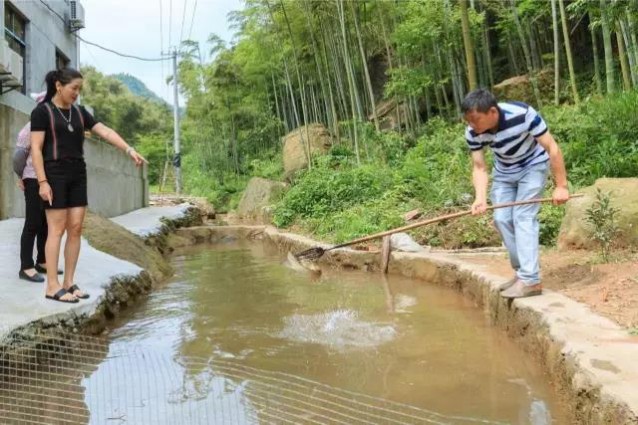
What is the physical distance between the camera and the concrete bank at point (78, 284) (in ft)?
9.20

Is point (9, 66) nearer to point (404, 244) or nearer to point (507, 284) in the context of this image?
point (404, 244)

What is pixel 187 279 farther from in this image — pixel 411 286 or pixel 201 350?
pixel 201 350

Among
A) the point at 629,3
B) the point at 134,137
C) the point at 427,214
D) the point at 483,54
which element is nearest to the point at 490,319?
the point at 427,214

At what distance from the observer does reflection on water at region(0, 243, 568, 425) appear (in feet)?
6.91

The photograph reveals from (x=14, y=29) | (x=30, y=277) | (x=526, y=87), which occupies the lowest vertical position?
(x=30, y=277)

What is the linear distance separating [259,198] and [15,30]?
6.37 m

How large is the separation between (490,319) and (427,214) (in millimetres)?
3248

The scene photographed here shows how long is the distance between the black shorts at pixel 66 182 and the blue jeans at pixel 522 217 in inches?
101

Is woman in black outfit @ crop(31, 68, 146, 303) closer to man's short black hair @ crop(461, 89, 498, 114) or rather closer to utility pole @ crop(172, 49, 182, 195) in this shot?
man's short black hair @ crop(461, 89, 498, 114)

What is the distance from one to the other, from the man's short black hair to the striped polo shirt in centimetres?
14

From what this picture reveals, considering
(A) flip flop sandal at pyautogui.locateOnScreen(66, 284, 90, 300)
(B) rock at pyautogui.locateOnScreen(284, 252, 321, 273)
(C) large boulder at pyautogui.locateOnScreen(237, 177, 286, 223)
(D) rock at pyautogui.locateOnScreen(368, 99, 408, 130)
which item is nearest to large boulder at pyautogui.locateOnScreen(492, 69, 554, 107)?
(D) rock at pyautogui.locateOnScreen(368, 99, 408, 130)

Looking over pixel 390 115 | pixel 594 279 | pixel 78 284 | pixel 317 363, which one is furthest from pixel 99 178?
pixel 390 115

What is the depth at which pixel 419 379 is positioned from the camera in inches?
97.4

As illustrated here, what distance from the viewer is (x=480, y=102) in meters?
2.96
